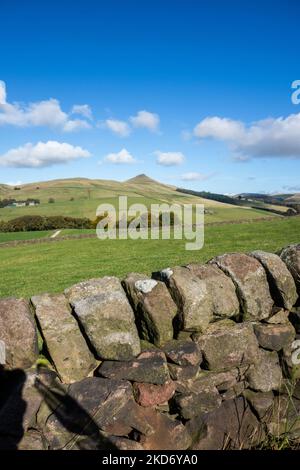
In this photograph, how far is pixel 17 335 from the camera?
3098 mm

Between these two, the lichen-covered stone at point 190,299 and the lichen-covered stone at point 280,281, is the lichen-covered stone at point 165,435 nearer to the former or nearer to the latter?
the lichen-covered stone at point 190,299

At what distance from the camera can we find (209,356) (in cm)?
351

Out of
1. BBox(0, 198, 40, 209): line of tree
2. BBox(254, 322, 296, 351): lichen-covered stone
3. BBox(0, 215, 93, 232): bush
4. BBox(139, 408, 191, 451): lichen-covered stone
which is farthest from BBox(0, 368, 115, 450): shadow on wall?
BBox(0, 198, 40, 209): line of tree

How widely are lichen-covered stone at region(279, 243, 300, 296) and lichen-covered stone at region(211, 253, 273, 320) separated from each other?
0.40m

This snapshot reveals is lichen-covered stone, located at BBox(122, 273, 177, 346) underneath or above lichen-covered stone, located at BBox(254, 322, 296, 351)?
above

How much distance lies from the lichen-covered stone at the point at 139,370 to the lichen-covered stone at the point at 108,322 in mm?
72

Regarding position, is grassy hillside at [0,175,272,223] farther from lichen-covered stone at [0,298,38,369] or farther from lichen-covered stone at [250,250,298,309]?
lichen-covered stone at [0,298,38,369]

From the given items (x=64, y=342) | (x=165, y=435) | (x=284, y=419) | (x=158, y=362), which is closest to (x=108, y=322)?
(x=64, y=342)

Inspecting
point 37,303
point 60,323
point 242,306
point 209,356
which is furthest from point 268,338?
point 37,303

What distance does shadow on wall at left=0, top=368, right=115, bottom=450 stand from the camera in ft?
9.62

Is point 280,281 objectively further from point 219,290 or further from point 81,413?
point 81,413

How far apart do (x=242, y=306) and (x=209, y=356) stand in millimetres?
674

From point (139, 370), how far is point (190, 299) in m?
0.83
